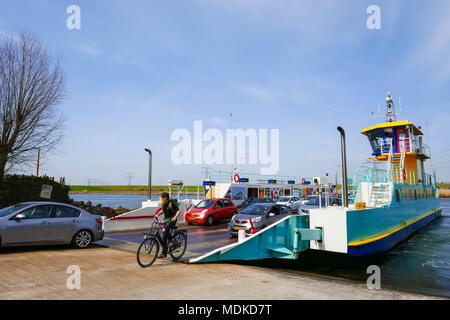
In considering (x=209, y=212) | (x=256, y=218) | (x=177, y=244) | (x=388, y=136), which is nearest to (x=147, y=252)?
(x=177, y=244)

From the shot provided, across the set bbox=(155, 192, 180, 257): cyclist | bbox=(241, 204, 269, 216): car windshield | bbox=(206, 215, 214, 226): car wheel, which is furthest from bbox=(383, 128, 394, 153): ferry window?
bbox=(155, 192, 180, 257): cyclist

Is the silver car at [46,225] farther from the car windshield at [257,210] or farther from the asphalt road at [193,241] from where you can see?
the car windshield at [257,210]

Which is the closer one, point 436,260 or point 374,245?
point 374,245

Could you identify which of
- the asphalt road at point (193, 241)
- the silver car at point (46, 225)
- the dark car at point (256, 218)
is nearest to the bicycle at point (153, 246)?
the asphalt road at point (193, 241)

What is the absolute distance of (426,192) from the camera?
76.7 feet

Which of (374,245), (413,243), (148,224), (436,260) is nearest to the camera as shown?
(374,245)

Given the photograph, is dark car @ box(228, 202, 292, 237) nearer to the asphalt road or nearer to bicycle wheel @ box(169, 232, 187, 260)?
the asphalt road

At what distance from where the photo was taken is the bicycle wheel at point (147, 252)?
796cm

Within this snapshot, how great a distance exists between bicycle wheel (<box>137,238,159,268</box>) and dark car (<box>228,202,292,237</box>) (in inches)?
186

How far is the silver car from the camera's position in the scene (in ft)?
30.3

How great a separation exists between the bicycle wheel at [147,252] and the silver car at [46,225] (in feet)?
12.1
